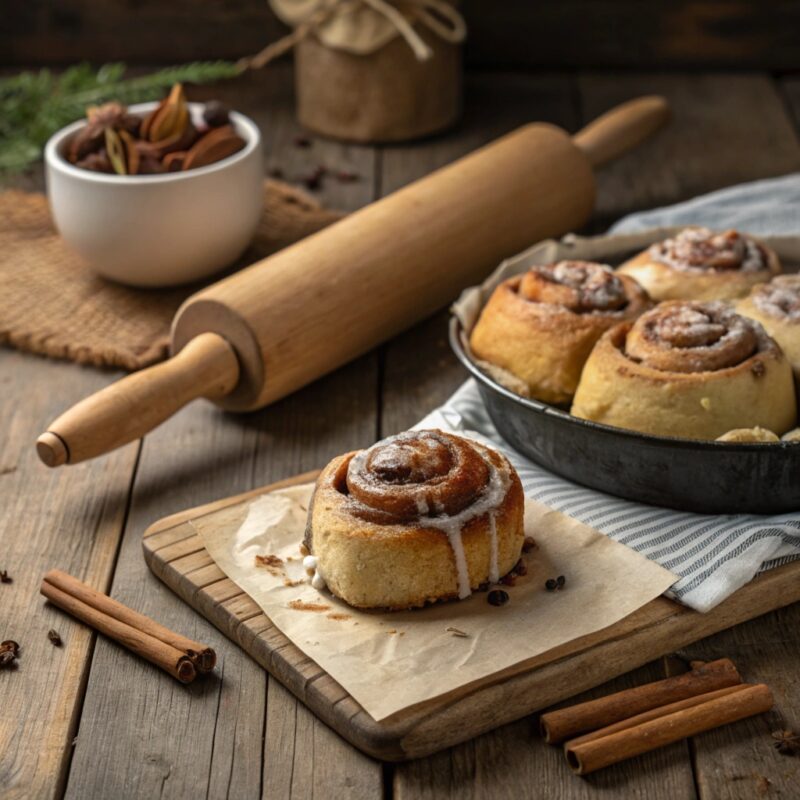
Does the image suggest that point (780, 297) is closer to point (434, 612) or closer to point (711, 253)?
point (711, 253)

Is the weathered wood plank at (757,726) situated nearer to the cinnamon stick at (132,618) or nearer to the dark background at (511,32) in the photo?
the cinnamon stick at (132,618)

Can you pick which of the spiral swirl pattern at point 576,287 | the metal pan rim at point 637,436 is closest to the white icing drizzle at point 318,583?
the metal pan rim at point 637,436

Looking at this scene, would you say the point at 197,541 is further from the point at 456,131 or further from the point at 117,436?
the point at 456,131

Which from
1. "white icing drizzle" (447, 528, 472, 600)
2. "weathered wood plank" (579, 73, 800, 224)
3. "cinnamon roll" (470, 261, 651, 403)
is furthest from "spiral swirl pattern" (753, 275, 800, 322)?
"weathered wood plank" (579, 73, 800, 224)

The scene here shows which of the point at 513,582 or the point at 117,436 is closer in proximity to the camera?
the point at 513,582

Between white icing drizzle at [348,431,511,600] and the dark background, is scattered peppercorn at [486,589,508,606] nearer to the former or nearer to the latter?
white icing drizzle at [348,431,511,600]

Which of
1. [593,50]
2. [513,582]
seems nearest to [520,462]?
[513,582]

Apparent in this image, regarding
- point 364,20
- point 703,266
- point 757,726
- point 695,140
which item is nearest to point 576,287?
point 703,266

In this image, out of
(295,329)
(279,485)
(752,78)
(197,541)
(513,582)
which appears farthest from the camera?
(752,78)
